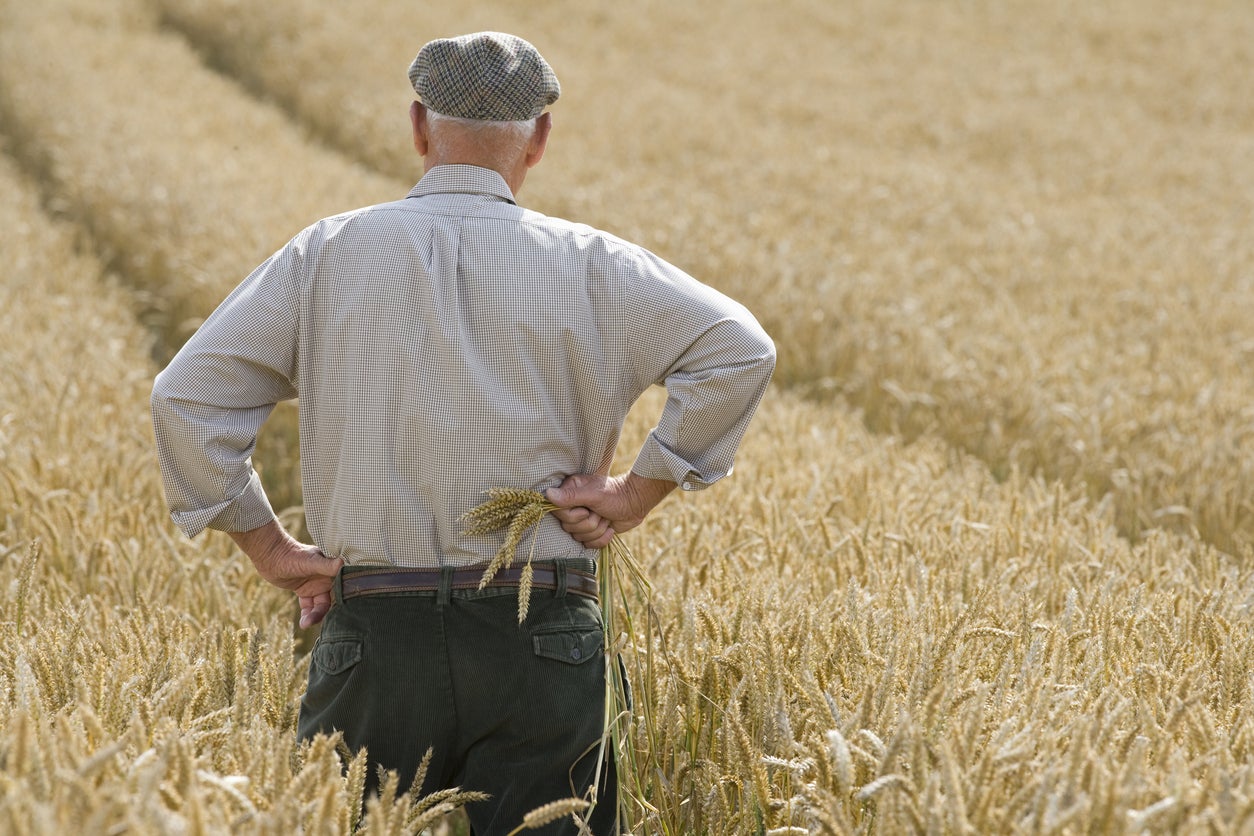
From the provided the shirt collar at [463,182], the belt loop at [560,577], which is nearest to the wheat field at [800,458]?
the belt loop at [560,577]

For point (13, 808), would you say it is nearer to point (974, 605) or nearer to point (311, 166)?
point (974, 605)

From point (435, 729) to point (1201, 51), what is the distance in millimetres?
22280

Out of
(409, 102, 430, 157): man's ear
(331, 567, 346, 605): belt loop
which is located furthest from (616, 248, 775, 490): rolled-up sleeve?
(331, 567, 346, 605): belt loop

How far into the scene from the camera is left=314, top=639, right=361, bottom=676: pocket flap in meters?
2.07

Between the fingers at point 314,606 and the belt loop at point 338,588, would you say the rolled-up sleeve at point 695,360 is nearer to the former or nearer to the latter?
the belt loop at point 338,588

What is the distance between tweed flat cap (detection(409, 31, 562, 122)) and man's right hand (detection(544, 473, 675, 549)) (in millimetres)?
674

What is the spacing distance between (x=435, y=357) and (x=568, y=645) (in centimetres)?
57

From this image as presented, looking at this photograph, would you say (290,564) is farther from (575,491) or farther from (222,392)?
(575,491)

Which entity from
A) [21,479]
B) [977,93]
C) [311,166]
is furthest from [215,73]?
[21,479]

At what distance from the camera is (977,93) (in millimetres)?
17859

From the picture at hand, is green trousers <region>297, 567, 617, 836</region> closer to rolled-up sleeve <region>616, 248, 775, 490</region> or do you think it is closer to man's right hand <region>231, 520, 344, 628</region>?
man's right hand <region>231, 520, 344, 628</region>

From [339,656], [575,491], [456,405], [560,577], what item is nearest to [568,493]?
[575,491]

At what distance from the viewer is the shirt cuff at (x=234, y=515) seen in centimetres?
211

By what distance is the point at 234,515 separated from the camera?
7.11 feet
